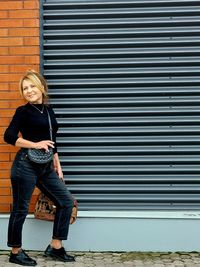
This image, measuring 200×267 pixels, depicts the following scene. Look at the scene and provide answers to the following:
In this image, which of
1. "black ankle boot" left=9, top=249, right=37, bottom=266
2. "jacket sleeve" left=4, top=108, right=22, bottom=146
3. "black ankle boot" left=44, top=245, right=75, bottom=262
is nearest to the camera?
"jacket sleeve" left=4, top=108, right=22, bottom=146

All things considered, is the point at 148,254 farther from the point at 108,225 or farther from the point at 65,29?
the point at 65,29

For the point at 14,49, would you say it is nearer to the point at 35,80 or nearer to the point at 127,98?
the point at 35,80

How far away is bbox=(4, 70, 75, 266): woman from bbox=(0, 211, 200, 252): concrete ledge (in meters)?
0.26

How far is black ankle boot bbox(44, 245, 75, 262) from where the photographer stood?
15.4 feet

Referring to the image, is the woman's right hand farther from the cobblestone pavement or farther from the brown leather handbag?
the cobblestone pavement

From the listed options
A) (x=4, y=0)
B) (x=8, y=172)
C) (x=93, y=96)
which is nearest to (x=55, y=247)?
(x=8, y=172)

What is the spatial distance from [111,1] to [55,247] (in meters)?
2.62

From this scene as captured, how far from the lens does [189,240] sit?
192 inches

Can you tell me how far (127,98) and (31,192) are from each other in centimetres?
144

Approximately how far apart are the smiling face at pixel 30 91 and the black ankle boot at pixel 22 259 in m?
1.50

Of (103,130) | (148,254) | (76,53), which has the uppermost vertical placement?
(76,53)

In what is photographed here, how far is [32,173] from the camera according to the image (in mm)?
4469

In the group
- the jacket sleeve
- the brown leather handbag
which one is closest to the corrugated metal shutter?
the brown leather handbag

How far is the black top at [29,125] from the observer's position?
4410mm
